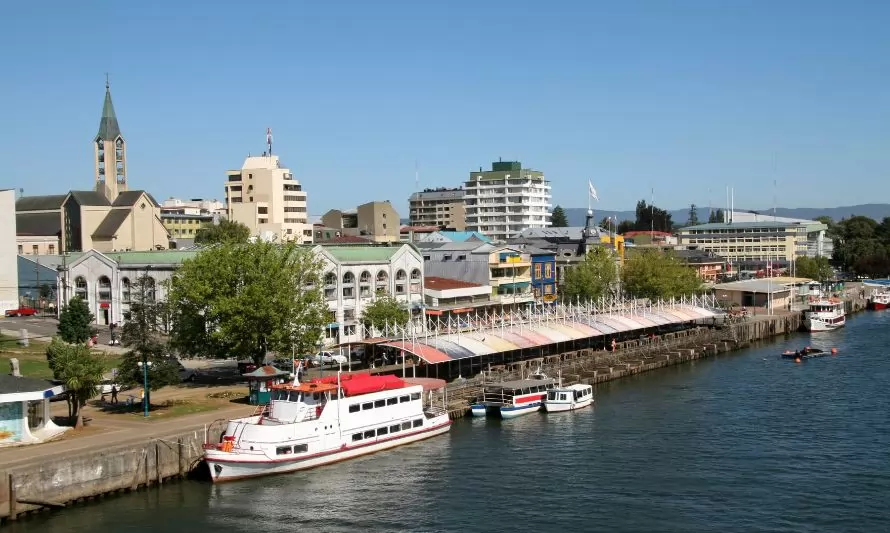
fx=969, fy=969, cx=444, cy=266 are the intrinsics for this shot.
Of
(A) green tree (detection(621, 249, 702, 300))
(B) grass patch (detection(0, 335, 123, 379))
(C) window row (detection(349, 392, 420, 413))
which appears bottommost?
(C) window row (detection(349, 392, 420, 413))

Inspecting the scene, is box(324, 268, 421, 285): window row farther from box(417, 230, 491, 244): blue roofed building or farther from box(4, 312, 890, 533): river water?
box(417, 230, 491, 244): blue roofed building

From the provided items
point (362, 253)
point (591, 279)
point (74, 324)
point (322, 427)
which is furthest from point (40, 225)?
point (322, 427)

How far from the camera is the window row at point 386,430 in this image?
5250 cm

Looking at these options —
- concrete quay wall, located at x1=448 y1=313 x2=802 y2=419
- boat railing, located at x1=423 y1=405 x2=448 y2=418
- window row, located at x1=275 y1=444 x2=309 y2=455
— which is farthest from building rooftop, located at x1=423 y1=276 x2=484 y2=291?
window row, located at x1=275 y1=444 x2=309 y2=455

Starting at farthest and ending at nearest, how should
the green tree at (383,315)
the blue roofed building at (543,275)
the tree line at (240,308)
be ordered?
1. the blue roofed building at (543,275)
2. the green tree at (383,315)
3. the tree line at (240,308)

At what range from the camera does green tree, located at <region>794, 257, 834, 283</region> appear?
580 ft

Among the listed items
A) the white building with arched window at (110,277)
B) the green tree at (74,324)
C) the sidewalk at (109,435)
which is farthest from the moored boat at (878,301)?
Answer: the sidewalk at (109,435)

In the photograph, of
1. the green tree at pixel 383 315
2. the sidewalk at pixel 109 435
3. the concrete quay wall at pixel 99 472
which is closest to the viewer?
the concrete quay wall at pixel 99 472

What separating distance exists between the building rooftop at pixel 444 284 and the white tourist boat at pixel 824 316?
44293mm

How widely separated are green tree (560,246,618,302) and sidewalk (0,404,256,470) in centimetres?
6333

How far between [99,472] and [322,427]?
37.2ft

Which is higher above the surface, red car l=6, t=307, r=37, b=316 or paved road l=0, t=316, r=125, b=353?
red car l=6, t=307, r=37, b=316

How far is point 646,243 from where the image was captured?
197 meters

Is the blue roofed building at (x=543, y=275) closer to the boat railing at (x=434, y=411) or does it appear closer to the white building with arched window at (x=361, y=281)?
the white building with arched window at (x=361, y=281)
